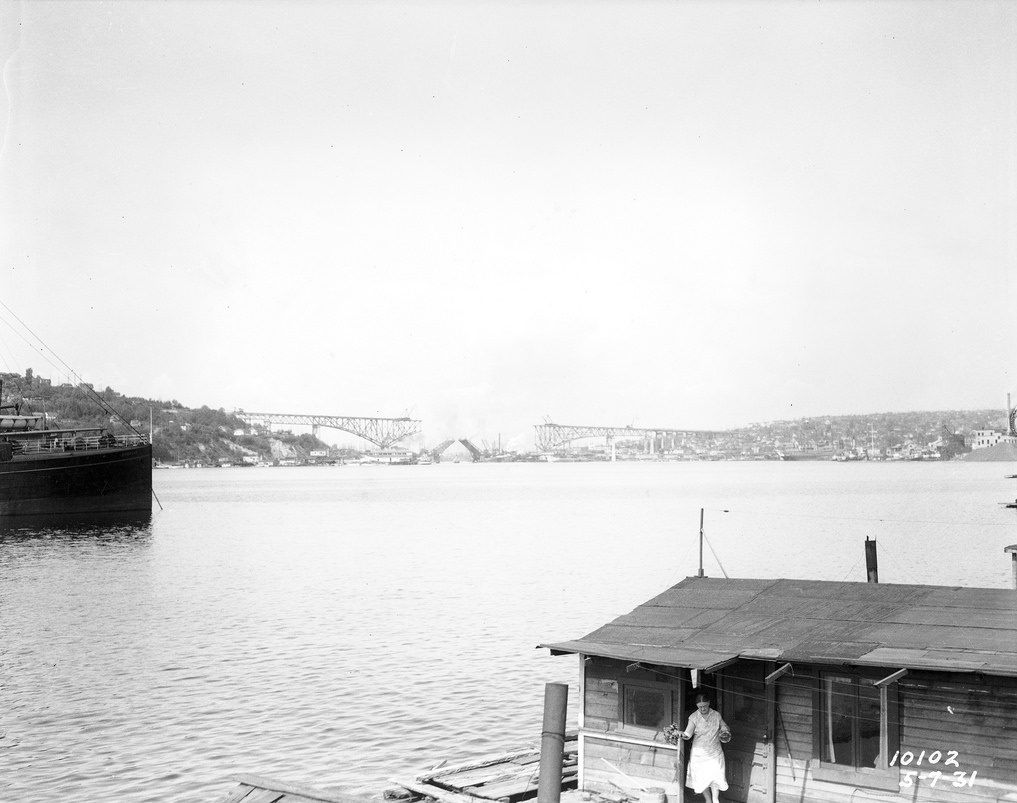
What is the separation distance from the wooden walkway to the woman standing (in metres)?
2.36

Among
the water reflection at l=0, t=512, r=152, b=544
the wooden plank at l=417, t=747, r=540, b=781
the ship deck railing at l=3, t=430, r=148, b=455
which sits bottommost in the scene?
the water reflection at l=0, t=512, r=152, b=544

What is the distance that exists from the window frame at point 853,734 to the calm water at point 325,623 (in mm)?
10695

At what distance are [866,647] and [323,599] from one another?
42.3 metres

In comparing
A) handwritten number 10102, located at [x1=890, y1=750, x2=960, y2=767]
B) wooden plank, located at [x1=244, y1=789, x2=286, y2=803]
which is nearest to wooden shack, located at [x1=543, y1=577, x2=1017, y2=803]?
handwritten number 10102, located at [x1=890, y1=750, x2=960, y2=767]

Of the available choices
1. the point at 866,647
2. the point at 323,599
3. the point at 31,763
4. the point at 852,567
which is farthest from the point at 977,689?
the point at 852,567

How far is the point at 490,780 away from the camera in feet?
55.5

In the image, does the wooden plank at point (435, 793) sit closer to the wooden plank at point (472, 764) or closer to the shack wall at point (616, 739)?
the wooden plank at point (472, 764)

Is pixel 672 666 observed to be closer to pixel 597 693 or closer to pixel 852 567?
pixel 597 693

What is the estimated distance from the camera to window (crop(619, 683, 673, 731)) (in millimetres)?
14648

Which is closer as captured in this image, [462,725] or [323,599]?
[462,725]

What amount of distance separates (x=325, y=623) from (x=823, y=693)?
34018 mm

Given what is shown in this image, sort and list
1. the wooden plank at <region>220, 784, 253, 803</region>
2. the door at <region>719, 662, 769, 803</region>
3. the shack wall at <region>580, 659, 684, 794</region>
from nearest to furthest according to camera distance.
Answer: the door at <region>719, 662, 769, 803</region>
the shack wall at <region>580, 659, 684, 794</region>
the wooden plank at <region>220, 784, 253, 803</region>

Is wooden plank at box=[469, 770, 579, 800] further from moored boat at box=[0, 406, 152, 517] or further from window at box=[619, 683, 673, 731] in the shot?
moored boat at box=[0, 406, 152, 517]

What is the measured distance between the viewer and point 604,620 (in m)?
41.9
